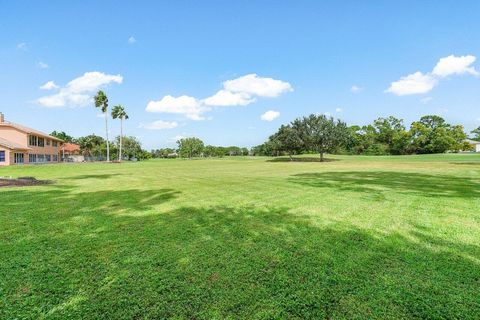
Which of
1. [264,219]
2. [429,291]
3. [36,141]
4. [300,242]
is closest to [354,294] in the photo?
[429,291]

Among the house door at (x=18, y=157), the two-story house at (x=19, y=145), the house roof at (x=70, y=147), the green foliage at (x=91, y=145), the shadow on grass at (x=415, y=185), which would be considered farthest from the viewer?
the green foliage at (x=91, y=145)

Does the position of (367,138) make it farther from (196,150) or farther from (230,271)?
(230,271)

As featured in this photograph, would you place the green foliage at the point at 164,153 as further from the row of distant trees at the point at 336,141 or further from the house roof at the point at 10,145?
the house roof at the point at 10,145

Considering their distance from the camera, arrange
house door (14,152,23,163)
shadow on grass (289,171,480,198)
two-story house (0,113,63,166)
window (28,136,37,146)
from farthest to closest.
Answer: window (28,136,37,146)
house door (14,152,23,163)
two-story house (0,113,63,166)
shadow on grass (289,171,480,198)

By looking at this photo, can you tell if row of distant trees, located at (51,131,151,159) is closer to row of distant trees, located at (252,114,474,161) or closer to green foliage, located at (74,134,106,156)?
green foliage, located at (74,134,106,156)

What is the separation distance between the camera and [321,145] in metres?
55.8

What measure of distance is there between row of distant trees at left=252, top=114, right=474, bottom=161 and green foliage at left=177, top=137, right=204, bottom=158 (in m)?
23.6

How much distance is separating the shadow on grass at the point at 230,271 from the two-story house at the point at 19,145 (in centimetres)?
4539

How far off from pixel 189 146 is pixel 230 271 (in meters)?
94.9

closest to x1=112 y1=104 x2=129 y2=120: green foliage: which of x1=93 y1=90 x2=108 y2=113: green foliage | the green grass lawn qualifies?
x1=93 y1=90 x2=108 y2=113: green foliage

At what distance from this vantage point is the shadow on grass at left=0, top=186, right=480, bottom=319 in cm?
299

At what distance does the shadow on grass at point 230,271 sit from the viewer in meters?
2.99

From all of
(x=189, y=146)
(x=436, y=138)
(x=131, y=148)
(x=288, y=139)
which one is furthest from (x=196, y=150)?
(x=436, y=138)

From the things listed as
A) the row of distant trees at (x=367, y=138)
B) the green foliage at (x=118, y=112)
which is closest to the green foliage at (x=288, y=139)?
the row of distant trees at (x=367, y=138)
